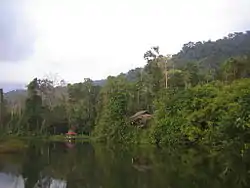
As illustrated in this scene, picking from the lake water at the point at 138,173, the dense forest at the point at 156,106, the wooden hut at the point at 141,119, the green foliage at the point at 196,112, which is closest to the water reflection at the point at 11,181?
the lake water at the point at 138,173

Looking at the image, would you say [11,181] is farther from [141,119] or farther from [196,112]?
[141,119]

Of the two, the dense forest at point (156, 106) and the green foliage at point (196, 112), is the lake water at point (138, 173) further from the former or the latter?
the green foliage at point (196, 112)

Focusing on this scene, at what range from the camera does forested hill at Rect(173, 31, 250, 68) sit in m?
101

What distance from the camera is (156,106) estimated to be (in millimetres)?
47312

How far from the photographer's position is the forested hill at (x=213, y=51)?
330 ft

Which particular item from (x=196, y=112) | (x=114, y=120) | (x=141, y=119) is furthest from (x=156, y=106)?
(x=114, y=120)

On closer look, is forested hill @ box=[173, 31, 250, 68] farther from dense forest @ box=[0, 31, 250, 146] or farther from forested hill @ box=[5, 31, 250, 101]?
dense forest @ box=[0, 31, 250, 146]

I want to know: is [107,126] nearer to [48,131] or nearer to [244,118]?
[48,131]

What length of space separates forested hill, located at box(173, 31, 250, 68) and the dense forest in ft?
7.66

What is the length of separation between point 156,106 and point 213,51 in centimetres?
7878

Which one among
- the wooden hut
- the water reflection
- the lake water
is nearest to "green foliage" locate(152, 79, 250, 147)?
the lake water

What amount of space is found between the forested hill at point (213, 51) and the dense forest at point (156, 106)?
233 cm

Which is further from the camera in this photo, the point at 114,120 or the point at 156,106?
the point at 114,120

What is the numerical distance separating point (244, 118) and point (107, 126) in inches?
1471
